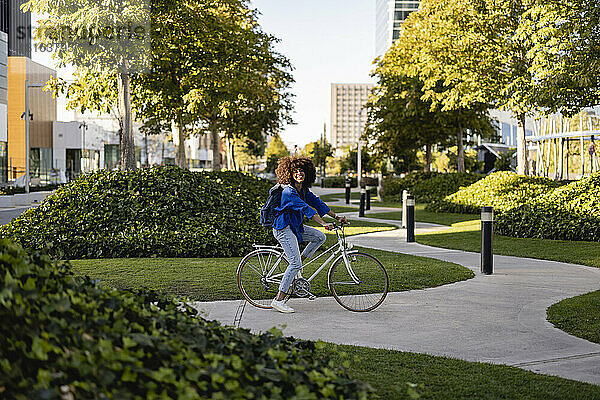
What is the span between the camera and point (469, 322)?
7.47 m

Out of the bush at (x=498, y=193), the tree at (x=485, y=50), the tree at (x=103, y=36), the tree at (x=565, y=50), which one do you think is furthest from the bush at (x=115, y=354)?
the tree at (x=485, y=50)

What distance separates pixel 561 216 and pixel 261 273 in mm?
10541

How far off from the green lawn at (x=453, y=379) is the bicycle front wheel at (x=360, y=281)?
84.0 inches

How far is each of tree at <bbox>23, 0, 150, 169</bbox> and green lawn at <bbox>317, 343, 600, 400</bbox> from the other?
15442 millimetres

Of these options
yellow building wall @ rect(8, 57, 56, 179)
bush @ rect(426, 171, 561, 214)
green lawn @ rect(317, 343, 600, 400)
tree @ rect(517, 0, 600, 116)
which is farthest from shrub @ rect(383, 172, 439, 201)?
yellow building wall @ rect(8, 57, 56, 179)

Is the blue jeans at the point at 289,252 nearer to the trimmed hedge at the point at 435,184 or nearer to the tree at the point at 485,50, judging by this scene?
the tree at the point at 485,50

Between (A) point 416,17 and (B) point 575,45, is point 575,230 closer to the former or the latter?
(B) point 575,45

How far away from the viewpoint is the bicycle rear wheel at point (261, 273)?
8281 millimetres

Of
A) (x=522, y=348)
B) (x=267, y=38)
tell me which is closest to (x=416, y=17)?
(x=267, y=38)

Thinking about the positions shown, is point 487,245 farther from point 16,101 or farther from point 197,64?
point 16,101

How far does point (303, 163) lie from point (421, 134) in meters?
29.6

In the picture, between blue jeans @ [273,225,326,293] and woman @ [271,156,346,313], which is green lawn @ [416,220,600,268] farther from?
blue jeans @ [273,225,326,293]

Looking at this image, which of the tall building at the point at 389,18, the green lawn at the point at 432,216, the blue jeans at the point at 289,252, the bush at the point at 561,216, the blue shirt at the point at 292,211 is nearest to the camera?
the blue shirt at the point at 292,211

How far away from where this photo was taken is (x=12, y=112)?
66.1 meters
